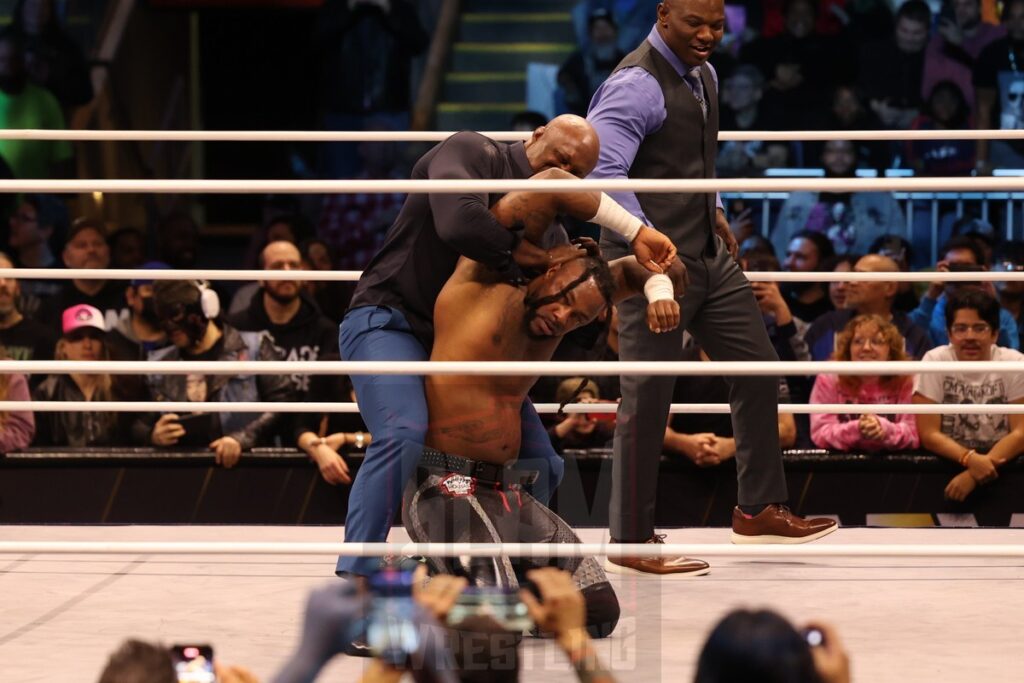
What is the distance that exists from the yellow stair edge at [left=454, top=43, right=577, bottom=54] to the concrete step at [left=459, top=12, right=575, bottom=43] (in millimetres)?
39

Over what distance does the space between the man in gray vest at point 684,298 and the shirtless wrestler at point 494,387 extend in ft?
1.45

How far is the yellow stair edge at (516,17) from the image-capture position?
Answer: 7.49 meters

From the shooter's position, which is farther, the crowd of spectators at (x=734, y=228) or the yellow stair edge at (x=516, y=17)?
the yellow stair edge at (x=516, y=17)

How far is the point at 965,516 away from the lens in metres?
3.89

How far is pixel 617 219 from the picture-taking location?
259cm

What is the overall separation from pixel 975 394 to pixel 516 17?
415cm

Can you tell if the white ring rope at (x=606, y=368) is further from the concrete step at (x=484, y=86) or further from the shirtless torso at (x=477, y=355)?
the concrete step at (x=484, y=86)

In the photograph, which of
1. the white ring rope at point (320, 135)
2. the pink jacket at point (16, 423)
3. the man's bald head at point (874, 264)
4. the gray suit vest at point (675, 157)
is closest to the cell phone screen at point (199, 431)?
the pink jacket at point (16, 423)

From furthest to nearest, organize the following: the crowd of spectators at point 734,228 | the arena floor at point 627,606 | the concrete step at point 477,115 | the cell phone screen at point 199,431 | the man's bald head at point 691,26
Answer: the concrete step at point 477,115 < the cell phone screen at point 199,431 < the crowd of spectators at point 734,228 < the man's bald head at point 691,26 < the arena floor at point 627,606

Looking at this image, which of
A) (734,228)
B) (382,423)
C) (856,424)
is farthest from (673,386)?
(734,228)

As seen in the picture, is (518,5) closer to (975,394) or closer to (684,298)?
(975,394)

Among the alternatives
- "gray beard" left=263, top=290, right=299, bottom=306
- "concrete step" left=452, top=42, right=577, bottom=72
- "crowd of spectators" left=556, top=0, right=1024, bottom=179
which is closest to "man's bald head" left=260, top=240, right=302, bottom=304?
"gray beard" left=263, top=290, right=299, bottom=306

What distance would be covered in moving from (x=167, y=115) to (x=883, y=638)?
5.78m

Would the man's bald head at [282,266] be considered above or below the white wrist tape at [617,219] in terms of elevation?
above
